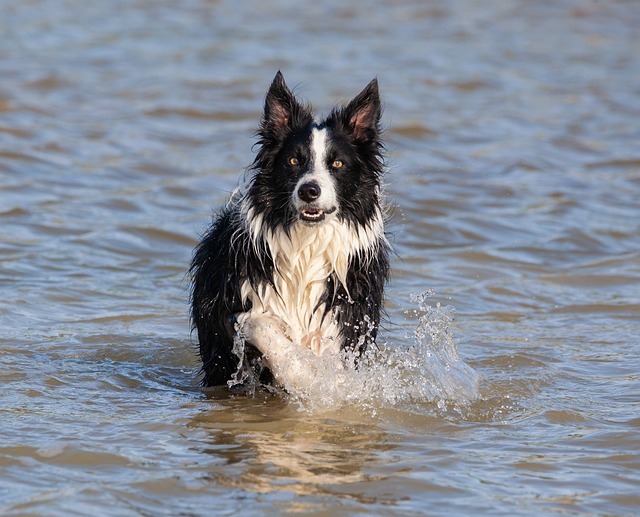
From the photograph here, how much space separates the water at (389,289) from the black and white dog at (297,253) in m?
0.24

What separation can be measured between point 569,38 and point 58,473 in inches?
643

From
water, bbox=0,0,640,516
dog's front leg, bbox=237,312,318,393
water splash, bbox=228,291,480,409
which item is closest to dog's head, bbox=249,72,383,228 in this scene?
dog's front leg, bbox=237,312,318,393

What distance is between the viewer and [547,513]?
4344mm

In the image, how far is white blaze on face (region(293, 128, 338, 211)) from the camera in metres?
5.39

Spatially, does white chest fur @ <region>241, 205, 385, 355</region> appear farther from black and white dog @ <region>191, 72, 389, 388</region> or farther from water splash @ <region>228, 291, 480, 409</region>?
water splash @ <region>228, 291, 480, 409</region>

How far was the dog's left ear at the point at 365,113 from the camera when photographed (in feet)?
18.5

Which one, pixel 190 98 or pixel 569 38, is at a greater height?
pixel 569 38

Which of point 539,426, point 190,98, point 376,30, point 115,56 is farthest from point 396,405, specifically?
point 376,30

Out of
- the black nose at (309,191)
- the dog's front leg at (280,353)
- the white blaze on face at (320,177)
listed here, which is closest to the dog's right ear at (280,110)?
the white blaze on face at (320,177)

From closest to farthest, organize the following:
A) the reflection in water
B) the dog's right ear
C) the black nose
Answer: the reflection in water → the black nose → the dog's right ear

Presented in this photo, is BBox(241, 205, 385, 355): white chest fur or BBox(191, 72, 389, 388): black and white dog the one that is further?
BBox(241, 205, 385, 355): white chest fur

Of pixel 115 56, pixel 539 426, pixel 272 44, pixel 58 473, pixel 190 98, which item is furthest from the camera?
pixel 272 44

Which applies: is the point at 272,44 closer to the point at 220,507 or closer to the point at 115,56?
the point at 115,56

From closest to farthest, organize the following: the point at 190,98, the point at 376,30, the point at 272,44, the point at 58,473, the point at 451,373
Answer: the point at 58,473, the point at 451,373, the point at 190,98, the point at 272,44, the point at 376,30
